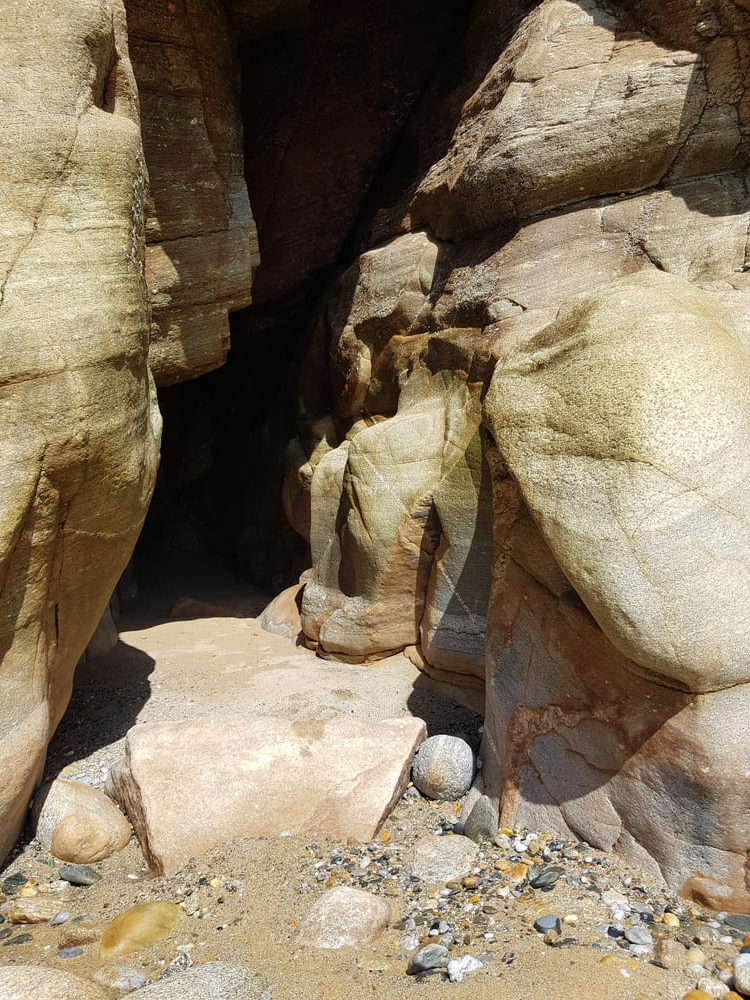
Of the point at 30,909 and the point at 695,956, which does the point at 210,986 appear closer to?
the point at 30,909

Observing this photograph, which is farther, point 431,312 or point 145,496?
point 431,312

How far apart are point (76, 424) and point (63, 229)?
899mm

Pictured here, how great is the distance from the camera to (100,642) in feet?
18.8

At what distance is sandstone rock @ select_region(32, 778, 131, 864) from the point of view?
3.48 metres

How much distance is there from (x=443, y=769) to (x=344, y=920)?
1086 mm

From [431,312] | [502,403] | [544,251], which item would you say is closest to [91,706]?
[502,403]

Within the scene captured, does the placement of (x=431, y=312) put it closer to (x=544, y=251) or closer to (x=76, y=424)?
(x=544, y=251)

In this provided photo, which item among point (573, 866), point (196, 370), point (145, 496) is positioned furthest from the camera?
point (196, 370)

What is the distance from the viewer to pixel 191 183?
608cm

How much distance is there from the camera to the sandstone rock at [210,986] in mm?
2379

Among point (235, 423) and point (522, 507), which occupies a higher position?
point (522, 507)

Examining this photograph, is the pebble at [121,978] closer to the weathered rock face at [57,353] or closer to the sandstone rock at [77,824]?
the sandstone rock at [77,824]

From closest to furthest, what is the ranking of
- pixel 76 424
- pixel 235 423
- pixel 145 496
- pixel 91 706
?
pixel 76 424
pixel 145 496
pixel 91 706
pixel 235 423

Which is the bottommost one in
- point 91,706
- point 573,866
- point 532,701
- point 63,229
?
point 91,706
